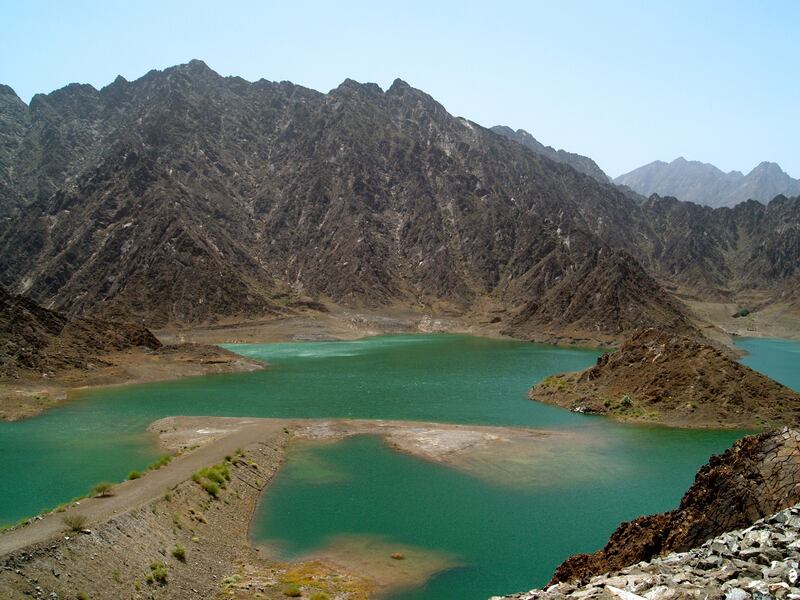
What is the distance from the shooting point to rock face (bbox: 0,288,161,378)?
3337 inches

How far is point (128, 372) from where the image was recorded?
305 feet

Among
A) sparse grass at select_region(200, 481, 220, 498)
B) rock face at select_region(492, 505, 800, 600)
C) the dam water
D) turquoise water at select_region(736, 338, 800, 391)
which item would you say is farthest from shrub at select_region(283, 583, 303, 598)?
turquoise water at select_region(736, 338, 800, 391)

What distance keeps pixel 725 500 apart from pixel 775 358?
120 metres

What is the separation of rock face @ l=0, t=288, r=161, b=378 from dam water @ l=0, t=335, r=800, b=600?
Answer: 36.2 feet

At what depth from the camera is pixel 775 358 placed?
12325 cm

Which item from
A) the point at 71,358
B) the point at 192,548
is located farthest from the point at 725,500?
the point at 71,358

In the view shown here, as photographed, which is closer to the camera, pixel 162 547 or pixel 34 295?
pixel 162 547

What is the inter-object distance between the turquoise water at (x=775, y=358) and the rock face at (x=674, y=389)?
24893mm

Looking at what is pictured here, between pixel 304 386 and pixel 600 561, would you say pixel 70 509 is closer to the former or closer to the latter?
pixel 600 561

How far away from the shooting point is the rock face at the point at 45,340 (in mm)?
84750

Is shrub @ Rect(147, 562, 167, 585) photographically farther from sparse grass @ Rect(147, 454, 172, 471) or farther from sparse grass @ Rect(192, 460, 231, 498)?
sparse grass @ Rect(147, 454, 172, 471)

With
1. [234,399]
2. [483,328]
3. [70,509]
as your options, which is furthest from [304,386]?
[483,328]

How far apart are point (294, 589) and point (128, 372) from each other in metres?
73.5

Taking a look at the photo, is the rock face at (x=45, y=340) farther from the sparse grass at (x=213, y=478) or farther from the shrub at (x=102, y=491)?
the shrub at (x=102, y=491)
